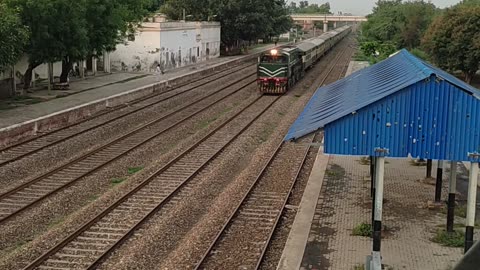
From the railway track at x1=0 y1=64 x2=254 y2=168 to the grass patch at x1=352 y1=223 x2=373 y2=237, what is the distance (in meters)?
10.2

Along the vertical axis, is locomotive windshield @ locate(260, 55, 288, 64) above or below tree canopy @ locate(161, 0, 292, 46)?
below

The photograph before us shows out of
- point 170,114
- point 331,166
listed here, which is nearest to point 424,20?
point 170,114

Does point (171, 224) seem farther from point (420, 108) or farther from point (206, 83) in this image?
point (206, 83)

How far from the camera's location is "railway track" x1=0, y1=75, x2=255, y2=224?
1303 cm

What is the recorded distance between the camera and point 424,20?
59812 mm

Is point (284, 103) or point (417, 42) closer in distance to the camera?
point (284, 103)

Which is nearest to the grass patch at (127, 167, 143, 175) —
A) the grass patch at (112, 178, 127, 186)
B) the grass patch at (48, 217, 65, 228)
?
the grass patch at (112, 178, 127, 186)

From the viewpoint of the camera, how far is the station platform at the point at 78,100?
2153cm

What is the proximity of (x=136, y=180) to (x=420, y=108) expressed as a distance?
8.09 meters

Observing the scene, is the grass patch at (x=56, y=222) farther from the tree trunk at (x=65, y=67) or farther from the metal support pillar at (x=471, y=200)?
the tree trunk at (x=65, y=67)

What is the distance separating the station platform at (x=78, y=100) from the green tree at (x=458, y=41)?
17.0 m

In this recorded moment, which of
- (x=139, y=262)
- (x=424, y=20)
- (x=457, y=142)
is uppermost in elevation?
(x=424, y=20)

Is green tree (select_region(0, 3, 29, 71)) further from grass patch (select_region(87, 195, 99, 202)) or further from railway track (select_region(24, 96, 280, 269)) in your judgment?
grass patch (select_region(87, 195, 99, 202))

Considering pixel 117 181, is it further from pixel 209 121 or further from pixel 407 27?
pixel 407 27
